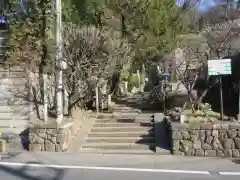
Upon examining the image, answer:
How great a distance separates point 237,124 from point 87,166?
4.40 m

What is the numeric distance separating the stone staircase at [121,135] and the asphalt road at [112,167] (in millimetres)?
638

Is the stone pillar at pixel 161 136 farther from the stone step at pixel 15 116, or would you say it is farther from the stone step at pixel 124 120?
the stone step at pixel 15 116

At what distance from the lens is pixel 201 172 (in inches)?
357

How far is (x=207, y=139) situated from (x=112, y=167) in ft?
9.95

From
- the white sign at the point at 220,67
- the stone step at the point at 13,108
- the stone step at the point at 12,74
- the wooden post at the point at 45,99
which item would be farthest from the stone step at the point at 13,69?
the white sign at the point at 220,67

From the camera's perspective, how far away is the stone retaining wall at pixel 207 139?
10.9 metres

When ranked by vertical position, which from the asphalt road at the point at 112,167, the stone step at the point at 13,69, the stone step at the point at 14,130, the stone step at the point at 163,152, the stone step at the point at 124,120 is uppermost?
the stone step at the point at 13,69

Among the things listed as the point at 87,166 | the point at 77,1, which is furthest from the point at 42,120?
the point at 77,1

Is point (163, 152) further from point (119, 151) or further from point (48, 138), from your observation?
point (48, 138)

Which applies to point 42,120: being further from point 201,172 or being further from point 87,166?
point 201,172

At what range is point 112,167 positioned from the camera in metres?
9.66

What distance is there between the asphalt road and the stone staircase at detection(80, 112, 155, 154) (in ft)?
2.09

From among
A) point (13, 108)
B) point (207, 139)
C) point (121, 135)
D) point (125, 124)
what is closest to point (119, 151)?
point (121, 135)

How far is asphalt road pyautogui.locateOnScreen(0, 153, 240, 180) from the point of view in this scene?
341 inches
